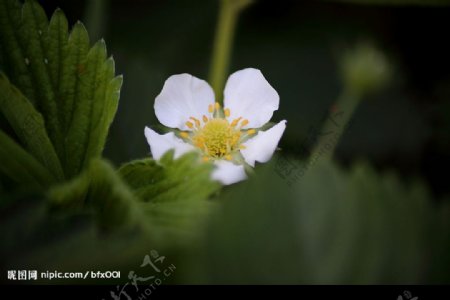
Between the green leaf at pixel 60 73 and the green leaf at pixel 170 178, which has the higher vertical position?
the green leaf at pixel 60 73

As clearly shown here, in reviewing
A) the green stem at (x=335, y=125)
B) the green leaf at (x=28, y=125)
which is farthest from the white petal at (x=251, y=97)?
the green leaf at (x=28, y=125)

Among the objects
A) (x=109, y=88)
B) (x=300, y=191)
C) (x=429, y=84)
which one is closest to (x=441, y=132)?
(x=429, y=84)

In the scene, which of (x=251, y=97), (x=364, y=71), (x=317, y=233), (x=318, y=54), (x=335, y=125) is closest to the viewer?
(x=317, y=233)

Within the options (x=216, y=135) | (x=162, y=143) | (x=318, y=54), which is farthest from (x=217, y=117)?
(x=318, y=54)

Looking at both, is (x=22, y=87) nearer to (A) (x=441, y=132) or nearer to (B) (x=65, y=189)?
(B) (x=65, y=189)

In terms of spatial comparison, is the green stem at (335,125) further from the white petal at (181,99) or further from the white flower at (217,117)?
the white petal at (181,99)

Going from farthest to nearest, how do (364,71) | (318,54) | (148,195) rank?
(318,54) < (364,71) < (148,195)

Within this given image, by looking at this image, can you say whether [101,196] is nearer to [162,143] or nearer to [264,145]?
[162,143]
